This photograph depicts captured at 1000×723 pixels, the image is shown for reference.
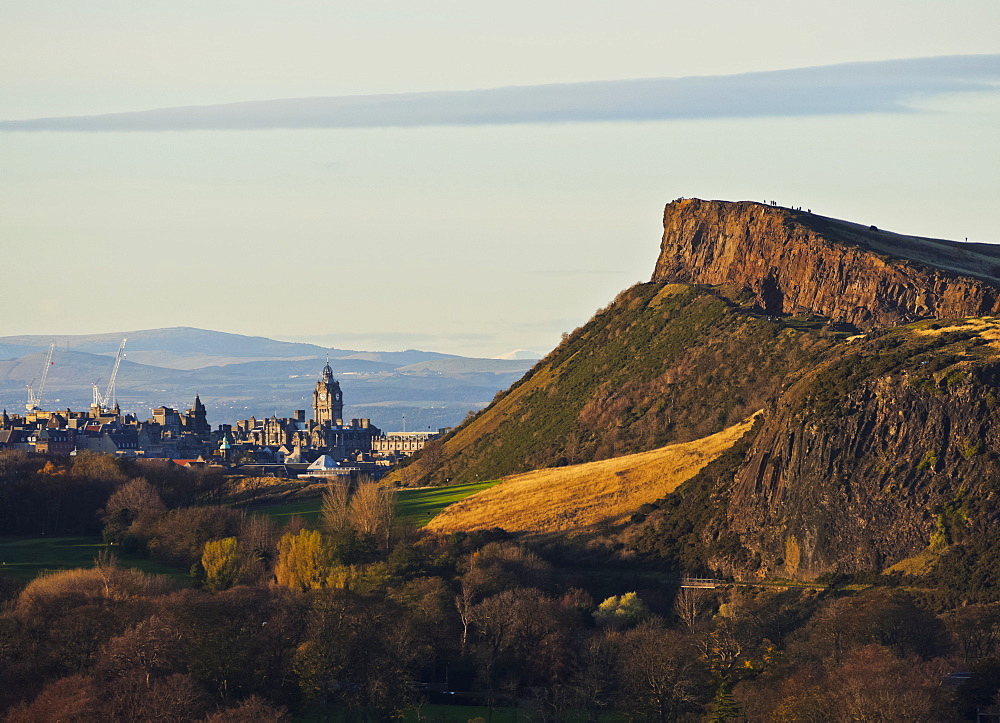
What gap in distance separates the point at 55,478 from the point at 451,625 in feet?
216

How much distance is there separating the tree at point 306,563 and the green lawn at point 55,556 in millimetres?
8301

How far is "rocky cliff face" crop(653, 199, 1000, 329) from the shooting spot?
15538cm

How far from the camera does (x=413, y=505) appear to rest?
160m

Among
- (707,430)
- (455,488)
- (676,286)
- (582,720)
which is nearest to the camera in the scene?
(582,720)

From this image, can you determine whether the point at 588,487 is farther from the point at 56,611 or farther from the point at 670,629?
the point at 56,611

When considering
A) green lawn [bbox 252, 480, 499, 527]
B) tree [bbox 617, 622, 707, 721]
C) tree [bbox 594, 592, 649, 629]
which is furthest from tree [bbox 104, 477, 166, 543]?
tree [bbox 617, 622, 707, 721]

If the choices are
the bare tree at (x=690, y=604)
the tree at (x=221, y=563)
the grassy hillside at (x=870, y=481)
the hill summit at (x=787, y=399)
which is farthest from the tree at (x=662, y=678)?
the tree at (x=221, y=563)

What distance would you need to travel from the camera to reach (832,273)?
6535 inches

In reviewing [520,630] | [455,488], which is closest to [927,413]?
[520,630]

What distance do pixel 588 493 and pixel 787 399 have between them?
20.7m

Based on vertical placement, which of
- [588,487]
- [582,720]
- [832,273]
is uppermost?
[832,273]

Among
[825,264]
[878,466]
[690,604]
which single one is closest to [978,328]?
[878,466]

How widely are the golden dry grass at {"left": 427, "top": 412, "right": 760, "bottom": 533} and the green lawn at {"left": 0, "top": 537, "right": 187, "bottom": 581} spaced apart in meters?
23.3

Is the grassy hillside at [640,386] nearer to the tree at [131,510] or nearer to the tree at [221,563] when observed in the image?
the tree at [131,510]
